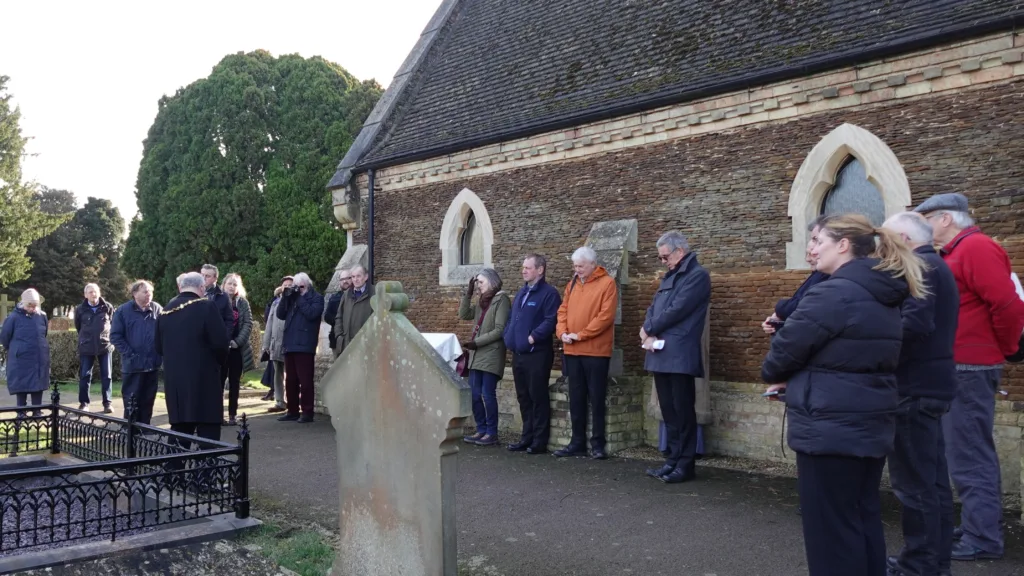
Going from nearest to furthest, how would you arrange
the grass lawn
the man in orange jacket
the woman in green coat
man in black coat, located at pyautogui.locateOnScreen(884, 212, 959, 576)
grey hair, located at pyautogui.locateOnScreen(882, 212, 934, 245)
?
man in black coat, located at pyautogui.locateOnScreen(884, 212, 959, 576), grey hair, located at pyautogui.locateOnScreen(882, 212, 934, 245), the grass lawn, the man in orange jacket, the woman in green coat

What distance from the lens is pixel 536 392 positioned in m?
8.77

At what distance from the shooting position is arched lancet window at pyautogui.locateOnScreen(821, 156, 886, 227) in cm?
782

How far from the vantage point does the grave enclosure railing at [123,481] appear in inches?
193

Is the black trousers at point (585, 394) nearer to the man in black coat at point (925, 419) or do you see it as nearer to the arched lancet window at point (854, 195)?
the arched lancet window at point (854, 195)

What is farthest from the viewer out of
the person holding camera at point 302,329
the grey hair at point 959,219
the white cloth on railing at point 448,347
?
→ the person holding camera at point 302,329

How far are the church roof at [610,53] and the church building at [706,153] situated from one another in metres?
0.04

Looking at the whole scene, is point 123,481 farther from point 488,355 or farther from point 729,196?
point 729,196

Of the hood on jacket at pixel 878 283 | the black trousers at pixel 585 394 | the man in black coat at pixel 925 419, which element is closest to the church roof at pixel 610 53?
the black trousers at pixel 585 394

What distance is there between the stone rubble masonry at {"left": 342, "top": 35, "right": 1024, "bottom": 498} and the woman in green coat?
78cm

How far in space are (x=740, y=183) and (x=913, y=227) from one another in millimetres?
4169

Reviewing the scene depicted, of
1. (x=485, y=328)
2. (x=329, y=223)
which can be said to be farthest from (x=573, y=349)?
(x=329, y=223)

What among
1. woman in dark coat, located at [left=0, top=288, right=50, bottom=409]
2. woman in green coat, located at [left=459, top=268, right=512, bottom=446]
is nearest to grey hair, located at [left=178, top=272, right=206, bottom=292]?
woman in green coat, located at [left=459, top=268, right=512, bottom=446]

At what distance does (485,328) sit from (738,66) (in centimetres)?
414

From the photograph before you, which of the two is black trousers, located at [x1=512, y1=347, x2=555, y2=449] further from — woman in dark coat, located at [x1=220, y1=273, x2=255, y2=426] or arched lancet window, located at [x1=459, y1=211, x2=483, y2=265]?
woman in dark coat, located at [x1=220, y1=273, x2=255, y2=426]
